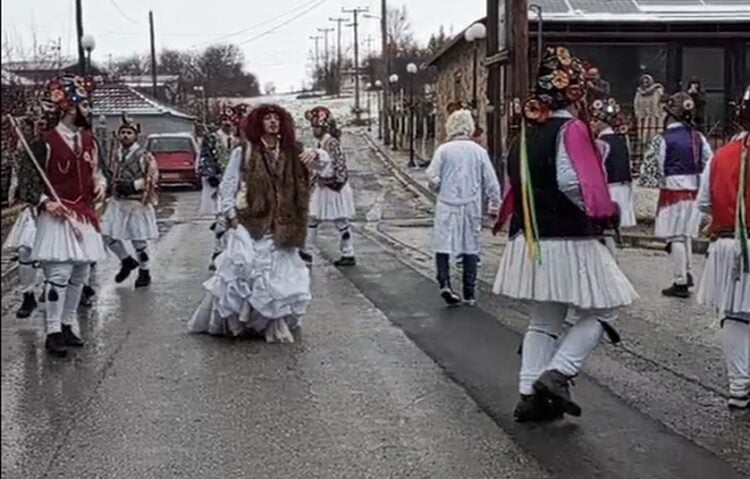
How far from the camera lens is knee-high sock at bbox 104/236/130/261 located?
514 inches

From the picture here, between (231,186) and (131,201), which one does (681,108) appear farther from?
(131,201)

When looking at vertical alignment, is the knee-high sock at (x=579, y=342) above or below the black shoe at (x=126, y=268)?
above

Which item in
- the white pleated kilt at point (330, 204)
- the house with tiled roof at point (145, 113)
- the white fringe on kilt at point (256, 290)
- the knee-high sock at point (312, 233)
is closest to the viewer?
the white fringe on kilt at point (256, 290)

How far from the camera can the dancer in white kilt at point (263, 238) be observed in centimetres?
940

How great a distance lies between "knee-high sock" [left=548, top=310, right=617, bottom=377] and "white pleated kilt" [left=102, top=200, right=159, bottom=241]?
7.25 m

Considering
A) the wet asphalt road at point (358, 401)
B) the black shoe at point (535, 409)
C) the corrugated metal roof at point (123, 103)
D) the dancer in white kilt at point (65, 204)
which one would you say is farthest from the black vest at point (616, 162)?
the corrugated metal roof at point (123, 103)

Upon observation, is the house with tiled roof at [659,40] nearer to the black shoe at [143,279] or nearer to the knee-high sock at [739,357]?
the black shoe at [143,279]

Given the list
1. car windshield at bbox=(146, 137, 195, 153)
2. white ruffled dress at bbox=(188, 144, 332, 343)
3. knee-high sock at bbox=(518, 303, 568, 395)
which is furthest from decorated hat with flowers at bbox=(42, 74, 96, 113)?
car windshield at bbox=(146, 137, 195, 153)

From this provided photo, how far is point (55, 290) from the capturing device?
8.88m

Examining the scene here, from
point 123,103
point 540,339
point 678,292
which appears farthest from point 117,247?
point 123,103

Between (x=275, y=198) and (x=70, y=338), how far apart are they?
1.88 meters

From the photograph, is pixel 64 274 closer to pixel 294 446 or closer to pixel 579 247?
pixel 294 446

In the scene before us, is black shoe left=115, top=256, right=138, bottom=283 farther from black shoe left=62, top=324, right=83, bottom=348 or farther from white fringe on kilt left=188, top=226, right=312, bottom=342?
black shoe left=62, top=324, right=83, bottom=348

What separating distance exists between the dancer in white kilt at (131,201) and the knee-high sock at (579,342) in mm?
7158
